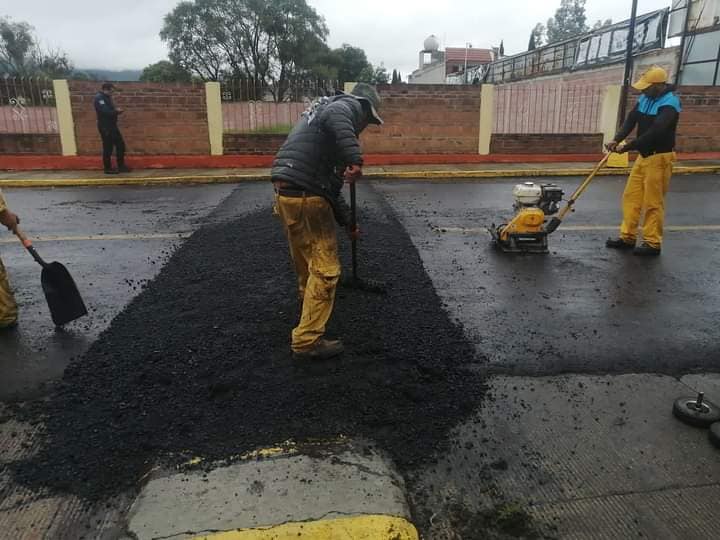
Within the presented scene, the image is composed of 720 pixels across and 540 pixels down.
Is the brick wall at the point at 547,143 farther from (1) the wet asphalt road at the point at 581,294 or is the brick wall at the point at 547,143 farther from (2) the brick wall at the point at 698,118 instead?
(1) the wet asphalt road at the point at 581,294

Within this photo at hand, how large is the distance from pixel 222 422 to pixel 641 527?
1.98 meters

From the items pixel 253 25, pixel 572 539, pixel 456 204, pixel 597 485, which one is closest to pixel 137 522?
pixel 572 539

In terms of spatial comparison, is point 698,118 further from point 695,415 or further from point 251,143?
point 695,415

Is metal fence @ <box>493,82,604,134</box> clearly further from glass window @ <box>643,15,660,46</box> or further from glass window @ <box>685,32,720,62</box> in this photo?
glass window @ <box>643,15,660,46</box>

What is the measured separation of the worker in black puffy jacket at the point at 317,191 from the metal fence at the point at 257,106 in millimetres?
11475

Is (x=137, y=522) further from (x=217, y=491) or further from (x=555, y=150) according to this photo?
(x=555, y=150)

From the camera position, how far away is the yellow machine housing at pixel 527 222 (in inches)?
240

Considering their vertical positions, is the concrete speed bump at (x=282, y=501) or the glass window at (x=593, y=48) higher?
the glass window at (x=593, y=48)

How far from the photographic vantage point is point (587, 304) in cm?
478

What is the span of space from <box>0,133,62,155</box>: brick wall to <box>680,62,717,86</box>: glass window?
20.4 m

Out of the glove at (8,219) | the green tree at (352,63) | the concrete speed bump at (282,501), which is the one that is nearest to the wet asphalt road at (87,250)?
the glove at (8,219)

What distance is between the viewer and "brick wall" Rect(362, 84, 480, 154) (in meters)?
14.9

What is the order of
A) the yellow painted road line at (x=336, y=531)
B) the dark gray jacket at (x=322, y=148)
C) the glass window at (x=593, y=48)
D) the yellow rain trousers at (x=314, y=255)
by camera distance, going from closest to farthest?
the yellow painted road line at (x=336, y=531) → the dark gray jacket at (x=322, y=148) → the yellow rain trousers at (x=314, y=255) → the glass window at (x=593, y=48)

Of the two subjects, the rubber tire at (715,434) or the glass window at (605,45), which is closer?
the rubber tire at (715,434)
